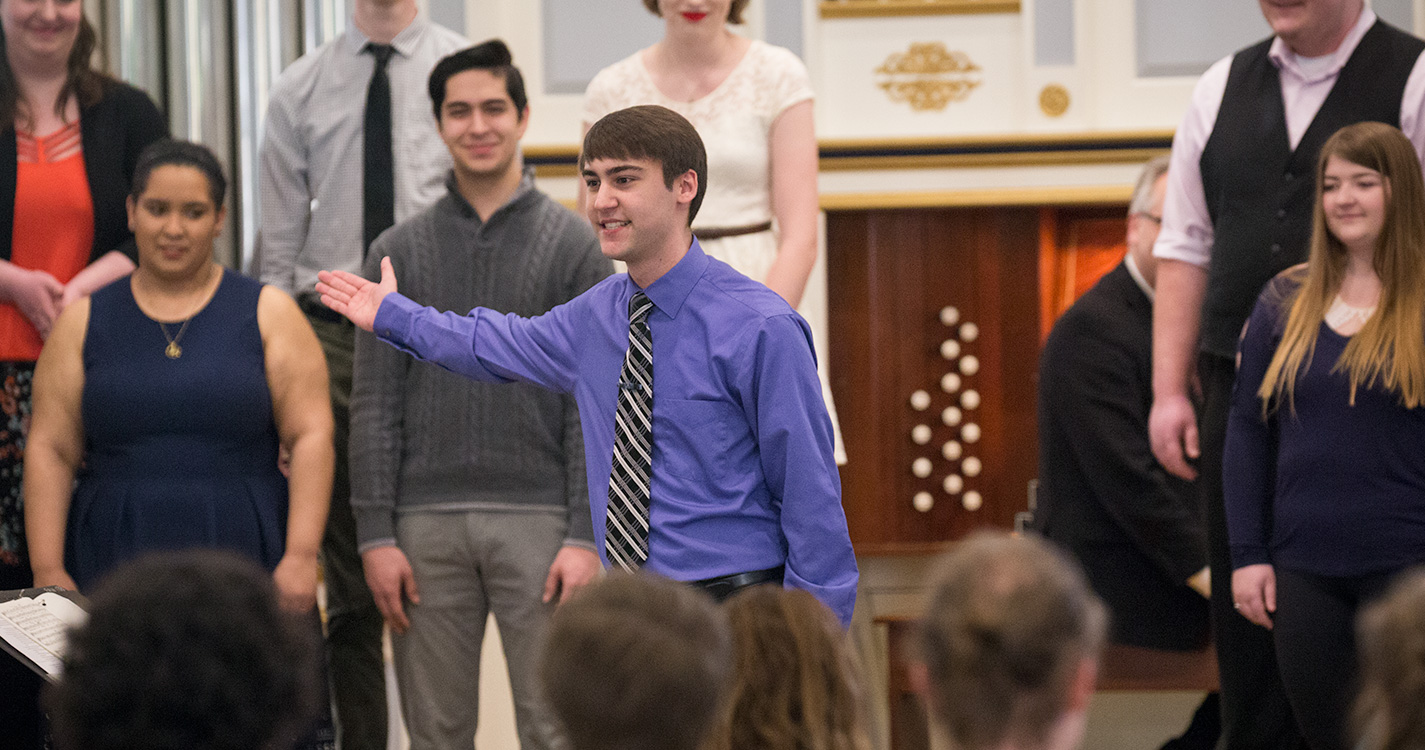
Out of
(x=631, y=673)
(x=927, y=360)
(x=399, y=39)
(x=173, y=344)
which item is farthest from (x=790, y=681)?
(x=927, y=360)

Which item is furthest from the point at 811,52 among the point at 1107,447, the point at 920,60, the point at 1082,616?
the point at 1082,616

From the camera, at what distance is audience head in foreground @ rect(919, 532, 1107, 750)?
3.53 ft

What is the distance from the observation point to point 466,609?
2785 mm

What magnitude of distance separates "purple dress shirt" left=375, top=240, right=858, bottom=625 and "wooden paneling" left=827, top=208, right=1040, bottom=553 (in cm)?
236

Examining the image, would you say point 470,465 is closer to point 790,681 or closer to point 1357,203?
point 790,681

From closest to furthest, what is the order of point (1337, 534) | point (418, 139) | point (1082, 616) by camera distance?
point (1082, 616) → point (1337, 534) → point (418, 139)

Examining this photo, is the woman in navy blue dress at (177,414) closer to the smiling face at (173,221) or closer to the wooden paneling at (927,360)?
the smiling face at (173,221)

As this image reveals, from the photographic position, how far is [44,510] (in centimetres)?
268

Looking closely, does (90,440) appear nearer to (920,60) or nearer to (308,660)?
(308,660)

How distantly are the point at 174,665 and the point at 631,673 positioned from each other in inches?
13.3

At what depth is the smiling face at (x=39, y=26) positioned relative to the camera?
9.71 ft

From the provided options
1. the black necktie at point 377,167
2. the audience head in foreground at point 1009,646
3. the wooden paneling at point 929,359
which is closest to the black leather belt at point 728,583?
the audience head in foreground at point 1009,646

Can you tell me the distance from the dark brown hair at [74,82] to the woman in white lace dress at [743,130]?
1062 millimetres

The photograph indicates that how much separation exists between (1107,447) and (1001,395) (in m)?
1.23
